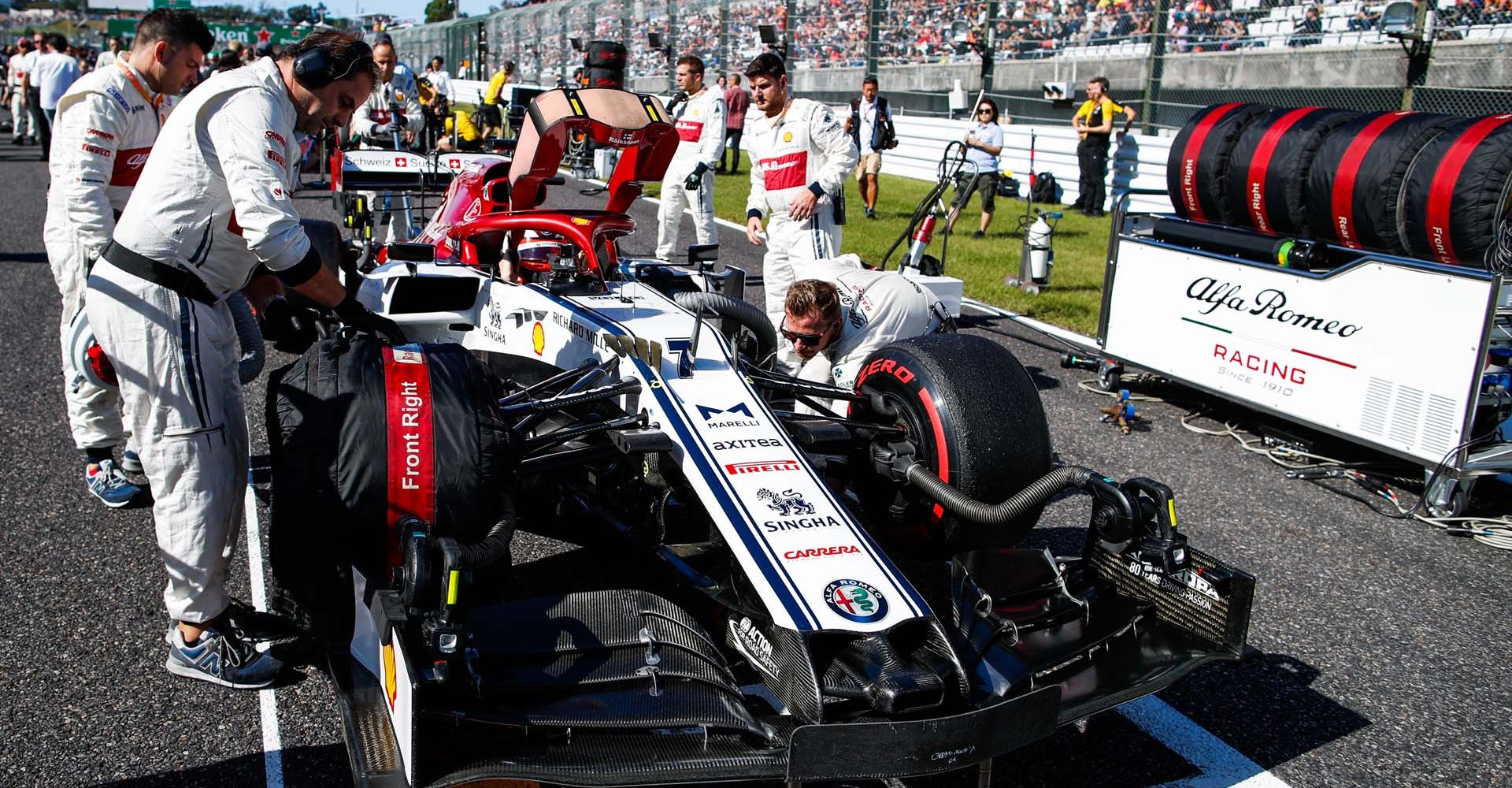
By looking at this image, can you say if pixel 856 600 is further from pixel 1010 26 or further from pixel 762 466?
pixel 1010 26

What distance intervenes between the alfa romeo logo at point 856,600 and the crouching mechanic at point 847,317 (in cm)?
179

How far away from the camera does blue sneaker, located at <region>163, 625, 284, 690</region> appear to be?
11.3 ft

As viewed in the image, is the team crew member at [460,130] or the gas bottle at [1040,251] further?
the team crew member at [460,130]

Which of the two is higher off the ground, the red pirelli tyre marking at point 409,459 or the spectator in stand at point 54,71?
the spectator in stand at point 54,71

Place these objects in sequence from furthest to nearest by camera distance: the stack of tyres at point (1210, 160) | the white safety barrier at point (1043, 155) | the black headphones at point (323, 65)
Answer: the white safety barrier at point (1043, 155) → the stack of tyres at point (1210, 160) → the black headphones at point (323, 65)

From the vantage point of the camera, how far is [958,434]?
12.5 feet

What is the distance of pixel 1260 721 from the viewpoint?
11.4ft

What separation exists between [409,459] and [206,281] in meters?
0.87

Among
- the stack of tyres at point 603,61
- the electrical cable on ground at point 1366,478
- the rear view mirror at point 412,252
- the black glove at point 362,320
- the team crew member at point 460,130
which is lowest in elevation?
the electrical cable on ground at point 1366,478

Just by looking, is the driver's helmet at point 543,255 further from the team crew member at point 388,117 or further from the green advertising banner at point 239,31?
the green advertising banner at point 239,31

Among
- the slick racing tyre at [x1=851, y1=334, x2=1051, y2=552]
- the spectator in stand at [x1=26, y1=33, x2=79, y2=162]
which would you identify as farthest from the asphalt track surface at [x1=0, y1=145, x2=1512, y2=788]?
the spectator in stand at [x1=26, y1=33, x2=79, y2=162]

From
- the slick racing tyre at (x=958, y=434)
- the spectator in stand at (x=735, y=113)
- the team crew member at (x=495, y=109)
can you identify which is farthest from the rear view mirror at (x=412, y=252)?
the team crew member at (x=495, y=109)

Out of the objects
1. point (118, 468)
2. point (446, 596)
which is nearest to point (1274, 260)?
point (446, 596)

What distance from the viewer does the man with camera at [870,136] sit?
14.6 metres
